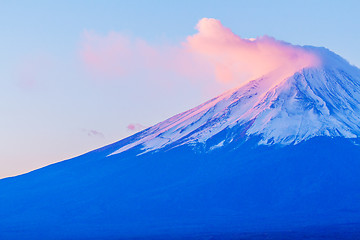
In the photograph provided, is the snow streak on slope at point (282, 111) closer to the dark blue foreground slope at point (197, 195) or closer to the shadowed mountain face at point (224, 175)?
the shadowed mountain face at point (224, 175)

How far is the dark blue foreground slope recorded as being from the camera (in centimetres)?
9200

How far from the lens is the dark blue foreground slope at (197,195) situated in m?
92.0

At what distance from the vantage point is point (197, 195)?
111062 millimetres

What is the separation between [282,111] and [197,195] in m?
23.2

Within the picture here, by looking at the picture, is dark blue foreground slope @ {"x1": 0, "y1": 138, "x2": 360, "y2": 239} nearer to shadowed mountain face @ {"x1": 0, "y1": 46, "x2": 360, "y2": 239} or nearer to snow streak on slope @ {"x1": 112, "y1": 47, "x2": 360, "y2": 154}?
shadowed mountain face @ {"x1": 0, "y1": 46, "x2": 360, "y2": 239}

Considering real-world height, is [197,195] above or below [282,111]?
below

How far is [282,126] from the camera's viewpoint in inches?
4845

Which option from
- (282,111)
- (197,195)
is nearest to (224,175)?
(197,195)

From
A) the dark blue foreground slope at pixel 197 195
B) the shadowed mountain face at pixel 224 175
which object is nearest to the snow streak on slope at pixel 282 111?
the shadowed mountain face at pixel 224 175

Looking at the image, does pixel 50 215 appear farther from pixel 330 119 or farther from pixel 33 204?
pixel 330 119

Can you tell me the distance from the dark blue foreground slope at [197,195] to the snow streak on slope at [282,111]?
3.46 m

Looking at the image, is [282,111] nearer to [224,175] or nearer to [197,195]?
[224,175]

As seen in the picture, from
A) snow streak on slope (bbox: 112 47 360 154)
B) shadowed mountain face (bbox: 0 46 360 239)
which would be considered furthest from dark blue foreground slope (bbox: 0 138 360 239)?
snow streak on slope (bbox: 112 47 360 154)

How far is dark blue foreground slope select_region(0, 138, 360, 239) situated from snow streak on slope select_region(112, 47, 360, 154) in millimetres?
3462
